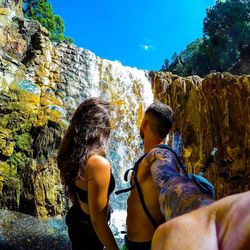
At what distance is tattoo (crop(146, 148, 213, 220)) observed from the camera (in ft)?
4.42

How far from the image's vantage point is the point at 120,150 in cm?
1215

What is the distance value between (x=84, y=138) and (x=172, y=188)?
57.5 inches

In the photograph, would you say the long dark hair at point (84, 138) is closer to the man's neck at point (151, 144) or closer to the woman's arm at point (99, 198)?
the woman's arm at point (99, 198)

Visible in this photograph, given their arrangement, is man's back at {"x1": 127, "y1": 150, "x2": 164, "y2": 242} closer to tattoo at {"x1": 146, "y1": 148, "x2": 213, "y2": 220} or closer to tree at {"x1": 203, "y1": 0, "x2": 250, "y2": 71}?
tattoo at {"x1": 146, "y1": 148, "x2": 213, "y2": 220}

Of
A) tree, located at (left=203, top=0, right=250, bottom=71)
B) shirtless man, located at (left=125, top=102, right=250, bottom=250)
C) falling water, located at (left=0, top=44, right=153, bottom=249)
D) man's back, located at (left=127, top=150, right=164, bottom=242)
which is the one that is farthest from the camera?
tree, located at (left=203, top=0, right=250, bottom=71)

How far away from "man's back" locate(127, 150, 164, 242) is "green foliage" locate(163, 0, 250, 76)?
27.3 meters

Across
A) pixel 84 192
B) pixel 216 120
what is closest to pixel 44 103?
pixel 216 120

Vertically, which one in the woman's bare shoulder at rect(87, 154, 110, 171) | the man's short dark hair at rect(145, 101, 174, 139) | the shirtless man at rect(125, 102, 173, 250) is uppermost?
the man's short dark hair at rect(145, 101, 174, 139)

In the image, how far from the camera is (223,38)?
31.2 meters

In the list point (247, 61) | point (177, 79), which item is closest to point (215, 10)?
point (247, 61)

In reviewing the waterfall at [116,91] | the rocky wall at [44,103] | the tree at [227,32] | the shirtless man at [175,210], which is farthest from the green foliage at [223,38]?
the shirtless man at [175,210]

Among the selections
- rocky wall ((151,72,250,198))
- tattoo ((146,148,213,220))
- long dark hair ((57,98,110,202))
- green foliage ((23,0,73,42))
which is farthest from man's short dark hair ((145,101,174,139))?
green foliage ((23,0,73,42))

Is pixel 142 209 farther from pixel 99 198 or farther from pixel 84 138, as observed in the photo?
pixel 84 138

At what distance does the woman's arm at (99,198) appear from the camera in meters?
2.71
